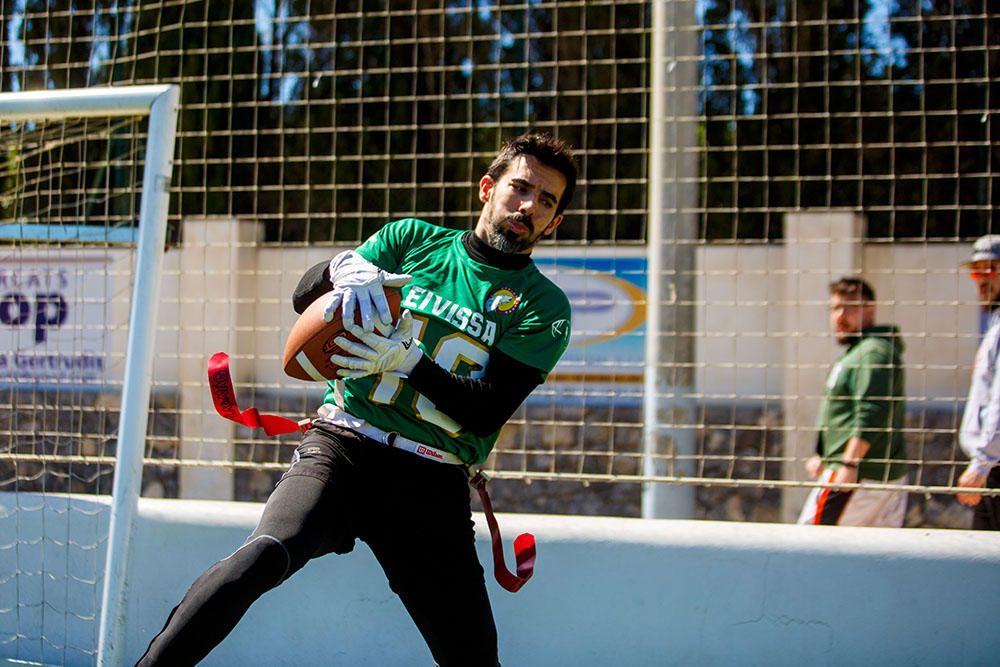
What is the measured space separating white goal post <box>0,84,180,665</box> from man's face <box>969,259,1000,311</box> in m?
3.42

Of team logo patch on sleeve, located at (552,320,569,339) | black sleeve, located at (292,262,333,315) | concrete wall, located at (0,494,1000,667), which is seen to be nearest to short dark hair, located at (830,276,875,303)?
concrete wall, located at (0,494,1000,667)

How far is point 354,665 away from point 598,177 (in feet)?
18.4

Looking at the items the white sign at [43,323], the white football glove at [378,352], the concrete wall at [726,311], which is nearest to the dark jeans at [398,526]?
the white football glove at [378,352]

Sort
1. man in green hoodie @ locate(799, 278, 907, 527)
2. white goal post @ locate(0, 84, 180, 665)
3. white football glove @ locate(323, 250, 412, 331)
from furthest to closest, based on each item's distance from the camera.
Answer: man in green hoodie @ locate(799, 278, 907, 527), white goal post @ locate(0, 84, 180, 665), white football glove @ locate(323, 250, 412, 331)

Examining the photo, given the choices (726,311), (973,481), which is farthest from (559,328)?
(726,311)

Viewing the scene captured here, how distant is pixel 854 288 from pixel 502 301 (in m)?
2.89

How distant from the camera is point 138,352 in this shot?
4.13 m

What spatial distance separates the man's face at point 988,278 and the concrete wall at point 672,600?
129 centimetres

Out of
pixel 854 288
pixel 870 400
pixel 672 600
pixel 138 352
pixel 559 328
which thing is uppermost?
pixel 854 288

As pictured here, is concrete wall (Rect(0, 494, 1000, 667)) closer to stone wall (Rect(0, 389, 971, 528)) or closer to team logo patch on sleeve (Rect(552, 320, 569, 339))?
team logo patch on sleeve (Rect(552, 320, 569, 339))

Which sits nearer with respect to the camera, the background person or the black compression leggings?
the black compression leggings

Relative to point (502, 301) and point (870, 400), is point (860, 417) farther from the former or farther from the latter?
point (502, 301)

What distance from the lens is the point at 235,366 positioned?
21.5 ft

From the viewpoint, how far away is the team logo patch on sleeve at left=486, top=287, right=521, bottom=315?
333 centimetres
